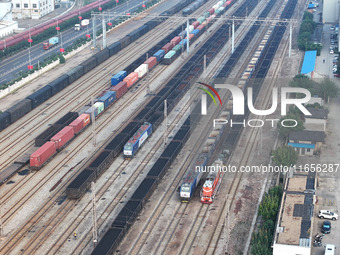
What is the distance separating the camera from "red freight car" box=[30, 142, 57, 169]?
9606 centimetres

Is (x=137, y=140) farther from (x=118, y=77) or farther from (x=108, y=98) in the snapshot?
(x=118, y=77)

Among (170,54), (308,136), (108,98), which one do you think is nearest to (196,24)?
(170,54)

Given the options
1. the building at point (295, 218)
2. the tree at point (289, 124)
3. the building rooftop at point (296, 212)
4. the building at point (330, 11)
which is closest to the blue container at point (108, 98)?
the tree at point (289, 124)

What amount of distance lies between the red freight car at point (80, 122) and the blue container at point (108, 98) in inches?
312

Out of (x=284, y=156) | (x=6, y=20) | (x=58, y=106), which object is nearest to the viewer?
(x=284, y=156)

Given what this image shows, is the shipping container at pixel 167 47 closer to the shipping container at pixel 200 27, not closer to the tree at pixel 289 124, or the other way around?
the shipping container at pixel 200 27

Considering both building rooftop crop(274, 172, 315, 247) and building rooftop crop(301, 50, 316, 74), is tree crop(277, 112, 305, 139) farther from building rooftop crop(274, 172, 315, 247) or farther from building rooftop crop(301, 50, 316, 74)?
building rooftop crop(301, 50, 316, 74)

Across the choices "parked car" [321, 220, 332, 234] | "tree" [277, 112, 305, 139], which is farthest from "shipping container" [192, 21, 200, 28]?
"parked car" [321, 220, 332, 234]

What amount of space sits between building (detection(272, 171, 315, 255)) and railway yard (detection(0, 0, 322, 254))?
4.91 m

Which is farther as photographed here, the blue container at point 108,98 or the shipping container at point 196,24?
the shipping container at point 196,24

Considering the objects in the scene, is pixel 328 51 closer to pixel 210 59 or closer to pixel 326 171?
pixel 210 59

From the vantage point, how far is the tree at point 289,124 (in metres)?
104

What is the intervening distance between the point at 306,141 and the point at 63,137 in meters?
39.3

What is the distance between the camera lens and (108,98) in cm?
12162
